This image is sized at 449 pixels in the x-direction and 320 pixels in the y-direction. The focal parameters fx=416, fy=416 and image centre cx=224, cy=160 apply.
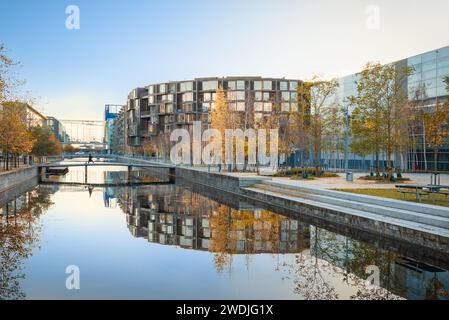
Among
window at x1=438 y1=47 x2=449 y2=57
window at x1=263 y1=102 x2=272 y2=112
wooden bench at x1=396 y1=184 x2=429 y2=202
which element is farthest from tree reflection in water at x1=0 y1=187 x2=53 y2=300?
window at x1=263 y1=102 x2=272 y2=112

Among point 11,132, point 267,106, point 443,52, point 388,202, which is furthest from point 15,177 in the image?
point 267,106

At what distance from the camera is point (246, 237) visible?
18.0 m

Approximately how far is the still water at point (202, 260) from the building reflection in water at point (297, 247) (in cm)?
4

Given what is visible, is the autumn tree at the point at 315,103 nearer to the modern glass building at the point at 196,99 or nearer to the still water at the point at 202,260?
the still water at the point at 202,260

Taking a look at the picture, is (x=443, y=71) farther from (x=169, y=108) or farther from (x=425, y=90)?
(x=169, y=108)

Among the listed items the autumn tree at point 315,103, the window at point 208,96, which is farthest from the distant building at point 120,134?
the autumn tree at point 315,103

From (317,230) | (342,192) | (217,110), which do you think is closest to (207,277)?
(317,230)

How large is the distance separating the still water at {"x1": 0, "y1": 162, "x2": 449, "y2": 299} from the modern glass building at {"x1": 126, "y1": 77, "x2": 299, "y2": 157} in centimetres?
6197

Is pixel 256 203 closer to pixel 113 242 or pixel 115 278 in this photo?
pixel 113 242

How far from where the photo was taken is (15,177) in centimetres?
3997

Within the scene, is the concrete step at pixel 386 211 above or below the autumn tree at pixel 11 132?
below

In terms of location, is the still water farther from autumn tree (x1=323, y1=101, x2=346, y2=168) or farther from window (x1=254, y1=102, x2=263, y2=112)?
window (x1=254, y1=102, x2=263, y2=112)

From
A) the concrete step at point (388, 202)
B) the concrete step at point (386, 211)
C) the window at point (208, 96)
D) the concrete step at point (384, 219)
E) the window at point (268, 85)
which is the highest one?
the window at point (268, 85)

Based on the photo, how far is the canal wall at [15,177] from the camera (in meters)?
33.9
